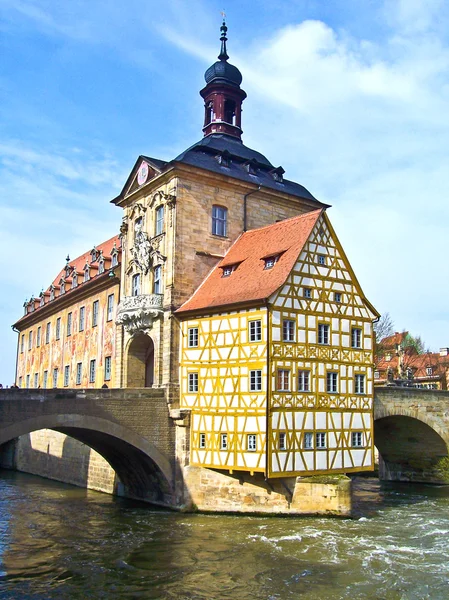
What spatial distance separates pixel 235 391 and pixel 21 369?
31.7 metres

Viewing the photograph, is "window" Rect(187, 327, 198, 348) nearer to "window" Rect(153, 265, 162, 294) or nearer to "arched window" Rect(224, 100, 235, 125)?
"window" Rect(153, 265, 162, 294)

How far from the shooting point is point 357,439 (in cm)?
2667

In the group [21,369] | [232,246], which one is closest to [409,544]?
[232,246]

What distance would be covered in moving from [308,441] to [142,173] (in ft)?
47.1

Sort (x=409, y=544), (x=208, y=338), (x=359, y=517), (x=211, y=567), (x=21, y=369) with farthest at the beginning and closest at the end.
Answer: (x=21, y=369)
(x=208, y=338)
(x=359, y=517)
(x=409, y=544)
(x=211, y=567)

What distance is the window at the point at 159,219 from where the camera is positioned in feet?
97.9

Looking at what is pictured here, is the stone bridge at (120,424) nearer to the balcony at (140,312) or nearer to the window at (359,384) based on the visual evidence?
the balcony at (140,312)

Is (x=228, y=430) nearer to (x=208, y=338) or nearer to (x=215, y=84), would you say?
(x=208, y=338)

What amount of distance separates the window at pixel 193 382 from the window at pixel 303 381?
4187mm

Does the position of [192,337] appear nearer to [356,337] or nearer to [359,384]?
[356,337]

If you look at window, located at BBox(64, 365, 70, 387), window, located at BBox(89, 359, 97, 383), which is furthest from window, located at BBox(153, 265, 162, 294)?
window, located at BBox(64, 365, 70, 387)

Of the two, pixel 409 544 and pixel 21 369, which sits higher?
pixel 21 369

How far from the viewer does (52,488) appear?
34.8 meters

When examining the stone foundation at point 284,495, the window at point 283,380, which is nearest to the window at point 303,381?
the window at point 283,380
